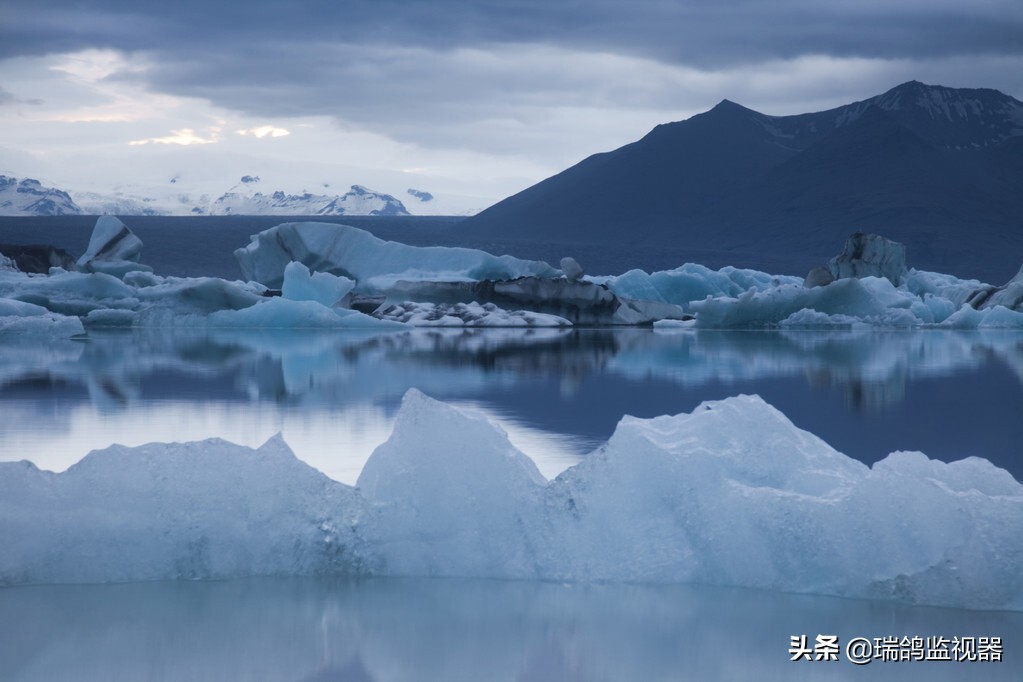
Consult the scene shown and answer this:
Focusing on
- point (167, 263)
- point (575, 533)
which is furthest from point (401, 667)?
point (167, 263)

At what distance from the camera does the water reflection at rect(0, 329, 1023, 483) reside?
16.1 feet

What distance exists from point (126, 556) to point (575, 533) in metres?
1.15

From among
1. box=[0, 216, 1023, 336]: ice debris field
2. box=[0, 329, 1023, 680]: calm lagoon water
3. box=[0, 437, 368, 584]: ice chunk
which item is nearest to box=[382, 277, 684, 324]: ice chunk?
box=[0, 216, 1023, 336]: ice debris field

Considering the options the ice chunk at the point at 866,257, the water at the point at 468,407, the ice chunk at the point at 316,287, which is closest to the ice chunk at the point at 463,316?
the ice chunk at the point at 316,287

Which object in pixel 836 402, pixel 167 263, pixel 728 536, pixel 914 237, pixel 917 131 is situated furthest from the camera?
pixel 917 131

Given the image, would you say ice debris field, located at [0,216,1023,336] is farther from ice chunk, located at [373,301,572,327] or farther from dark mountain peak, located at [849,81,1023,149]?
dark mountain peak, located at [849,81,1023,149]

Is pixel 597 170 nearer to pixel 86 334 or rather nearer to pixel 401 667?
pixel 86 334

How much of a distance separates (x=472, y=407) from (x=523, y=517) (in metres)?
3.08

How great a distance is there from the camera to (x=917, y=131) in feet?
288

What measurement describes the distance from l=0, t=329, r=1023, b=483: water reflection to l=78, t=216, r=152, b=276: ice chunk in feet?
21.3

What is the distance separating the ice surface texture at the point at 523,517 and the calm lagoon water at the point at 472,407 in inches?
3.2

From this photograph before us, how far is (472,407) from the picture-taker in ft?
20.2

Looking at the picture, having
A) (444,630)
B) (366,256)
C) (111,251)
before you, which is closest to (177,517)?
(444,630)

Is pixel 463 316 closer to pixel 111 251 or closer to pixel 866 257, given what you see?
pixel 111 251
